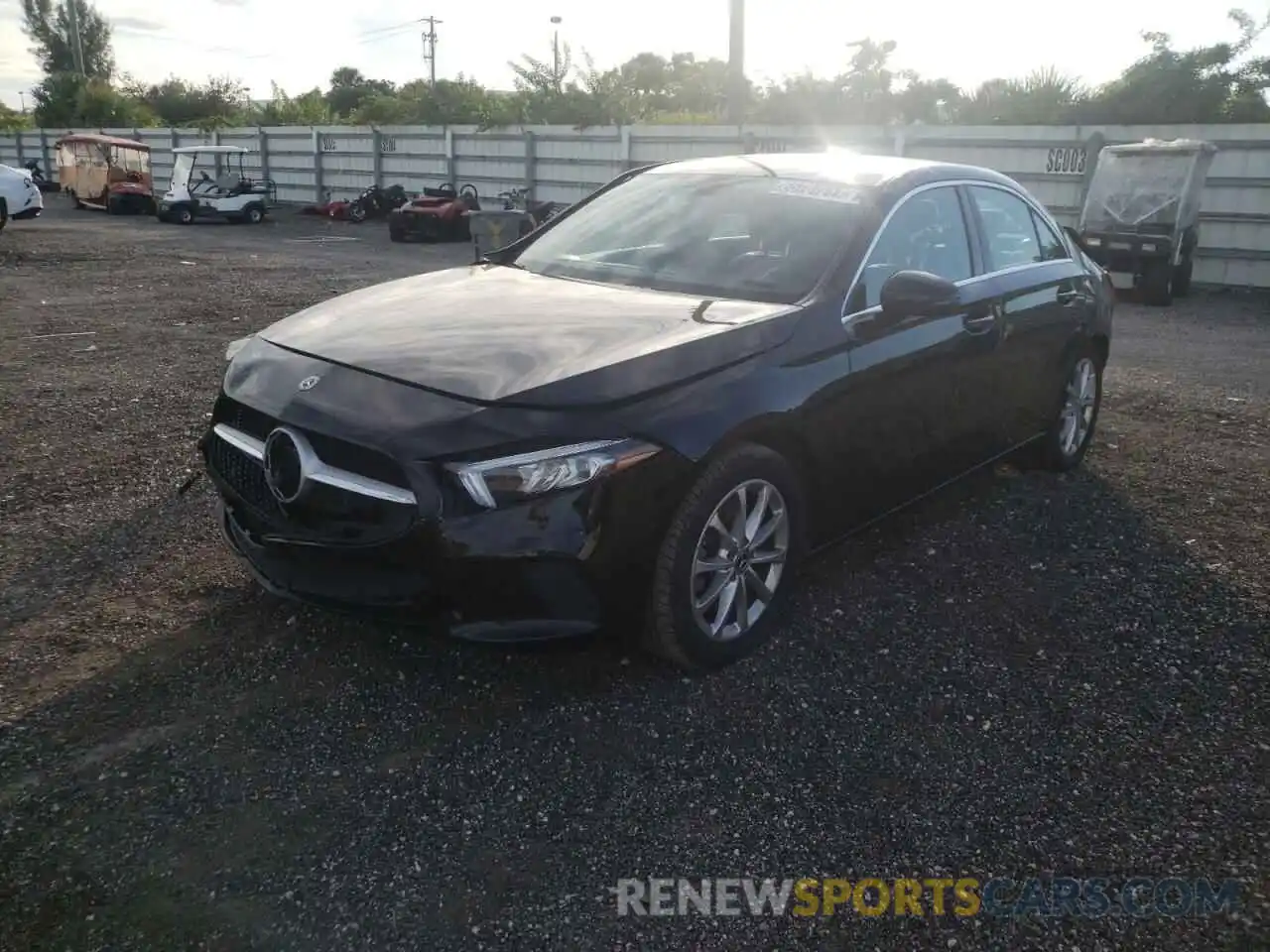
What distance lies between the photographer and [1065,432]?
542 cm

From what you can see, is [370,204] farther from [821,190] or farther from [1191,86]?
[821,190]

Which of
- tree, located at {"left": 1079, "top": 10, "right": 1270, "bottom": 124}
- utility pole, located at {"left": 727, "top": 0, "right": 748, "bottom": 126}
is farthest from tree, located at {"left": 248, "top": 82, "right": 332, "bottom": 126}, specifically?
tree, located at {"left": 1079, "top": 10, "right": 1270, "bottom": 124}

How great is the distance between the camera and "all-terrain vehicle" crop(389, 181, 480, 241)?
70.7 ft

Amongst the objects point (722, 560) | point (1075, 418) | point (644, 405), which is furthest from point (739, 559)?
point (1075, 418)

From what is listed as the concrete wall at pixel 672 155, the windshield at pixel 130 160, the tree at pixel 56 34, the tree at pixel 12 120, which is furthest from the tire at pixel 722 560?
the tree at pixel 56 34

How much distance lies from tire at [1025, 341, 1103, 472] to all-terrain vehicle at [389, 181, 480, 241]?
17.4 metres

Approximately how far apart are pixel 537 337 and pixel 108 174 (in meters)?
30.9

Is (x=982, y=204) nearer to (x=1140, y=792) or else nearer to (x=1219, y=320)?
(x=1140, y=792)

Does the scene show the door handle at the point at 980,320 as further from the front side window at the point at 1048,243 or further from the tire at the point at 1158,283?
the tire at the point at 1158,283

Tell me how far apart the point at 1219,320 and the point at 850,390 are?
10805mm

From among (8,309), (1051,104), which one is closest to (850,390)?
(8,309)

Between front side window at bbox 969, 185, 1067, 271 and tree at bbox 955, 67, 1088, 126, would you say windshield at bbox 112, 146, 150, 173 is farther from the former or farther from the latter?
front side window at bbox 969, 185, 1067, 271

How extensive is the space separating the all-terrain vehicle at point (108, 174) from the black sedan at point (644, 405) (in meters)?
27.7

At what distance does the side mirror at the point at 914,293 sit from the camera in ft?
11.9
